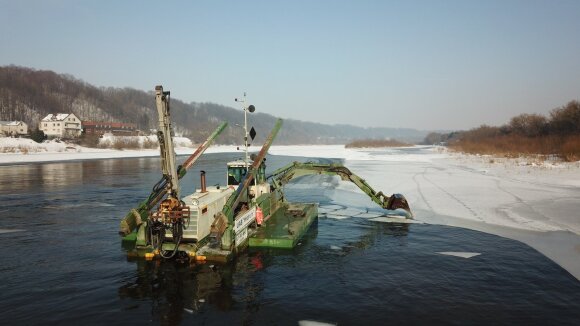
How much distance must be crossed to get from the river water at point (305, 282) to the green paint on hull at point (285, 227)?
1.43 feet

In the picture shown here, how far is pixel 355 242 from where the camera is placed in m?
17.1

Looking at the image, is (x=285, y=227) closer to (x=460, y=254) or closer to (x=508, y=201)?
(x=460, y=254)

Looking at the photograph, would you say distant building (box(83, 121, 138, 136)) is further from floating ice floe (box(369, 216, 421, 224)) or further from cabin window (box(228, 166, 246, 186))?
floating ice floe (box(369, 216, 421, 224))

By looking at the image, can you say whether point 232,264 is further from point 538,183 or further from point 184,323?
point 538,183

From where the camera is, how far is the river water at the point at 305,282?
10188 mm

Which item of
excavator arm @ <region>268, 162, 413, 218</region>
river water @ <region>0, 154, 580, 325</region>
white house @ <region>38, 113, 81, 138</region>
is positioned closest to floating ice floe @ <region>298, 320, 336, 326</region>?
river water @ <region>0, 154, 580, 325</region>

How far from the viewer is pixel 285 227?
56.1 ft

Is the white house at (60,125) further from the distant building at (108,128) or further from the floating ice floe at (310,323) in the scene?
the floating ice floe at (310,323)

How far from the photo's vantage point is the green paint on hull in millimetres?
15320

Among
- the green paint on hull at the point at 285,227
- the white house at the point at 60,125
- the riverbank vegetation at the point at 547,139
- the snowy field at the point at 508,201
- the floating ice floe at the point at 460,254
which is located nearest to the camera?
the floating ice floe at the point at 460,254

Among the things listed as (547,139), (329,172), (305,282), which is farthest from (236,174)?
(547,139)

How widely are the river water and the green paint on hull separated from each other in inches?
17.1

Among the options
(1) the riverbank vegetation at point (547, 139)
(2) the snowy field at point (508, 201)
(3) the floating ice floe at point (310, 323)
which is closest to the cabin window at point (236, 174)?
(3) the floating ice floe at point (310, 323)

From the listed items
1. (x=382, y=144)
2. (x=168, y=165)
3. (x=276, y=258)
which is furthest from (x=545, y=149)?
(x=382, y=144)
